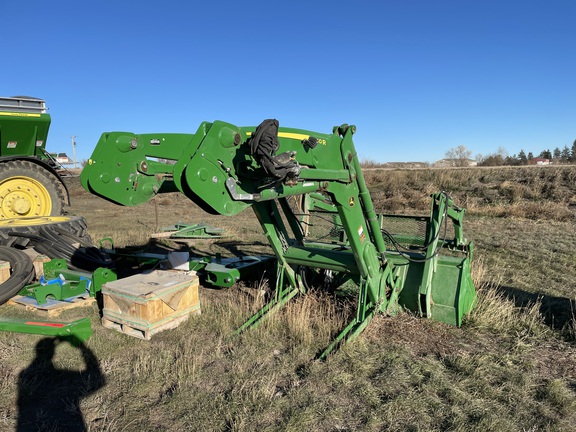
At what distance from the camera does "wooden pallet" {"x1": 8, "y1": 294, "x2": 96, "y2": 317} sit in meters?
5.49

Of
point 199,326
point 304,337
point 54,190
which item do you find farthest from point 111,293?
point 54,190

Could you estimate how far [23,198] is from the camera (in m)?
8.09

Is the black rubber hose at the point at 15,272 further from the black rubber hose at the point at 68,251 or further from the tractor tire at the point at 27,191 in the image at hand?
the tractor tire at the point at 27,191

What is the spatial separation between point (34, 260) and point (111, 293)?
2.66 meters

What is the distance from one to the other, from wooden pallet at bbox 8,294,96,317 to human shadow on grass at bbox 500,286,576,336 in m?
5.84

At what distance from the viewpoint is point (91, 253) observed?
6.96 metres

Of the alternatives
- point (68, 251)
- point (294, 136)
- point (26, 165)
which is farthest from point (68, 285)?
point (294, 136)

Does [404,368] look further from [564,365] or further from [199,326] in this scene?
[199,326]

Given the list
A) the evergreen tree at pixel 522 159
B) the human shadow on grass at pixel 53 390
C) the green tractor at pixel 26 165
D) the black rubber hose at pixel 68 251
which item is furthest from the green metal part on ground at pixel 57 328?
the evergreen tree at pixel 522 159

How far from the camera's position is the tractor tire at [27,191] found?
7820 millimetres

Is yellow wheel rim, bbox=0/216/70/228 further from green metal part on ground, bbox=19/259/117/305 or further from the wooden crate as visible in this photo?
the wooden crate

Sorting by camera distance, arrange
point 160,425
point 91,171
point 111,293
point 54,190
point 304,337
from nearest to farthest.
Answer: point 160,425, point 91,171, point 304,337, point 111,293, point 54,190

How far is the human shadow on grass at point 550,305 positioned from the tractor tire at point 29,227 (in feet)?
23.6

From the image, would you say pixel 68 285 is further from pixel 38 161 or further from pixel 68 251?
pixel 38 161
